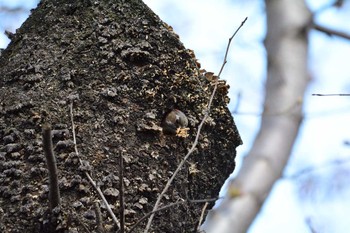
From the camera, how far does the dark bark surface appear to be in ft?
3.07

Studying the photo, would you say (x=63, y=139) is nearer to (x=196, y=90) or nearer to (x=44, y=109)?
(x=44, y=109)

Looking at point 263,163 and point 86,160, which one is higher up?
point 263,163

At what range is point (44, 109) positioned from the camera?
1005 millimetres

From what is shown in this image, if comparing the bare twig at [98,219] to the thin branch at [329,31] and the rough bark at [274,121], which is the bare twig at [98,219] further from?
the thin branch at [329,31]

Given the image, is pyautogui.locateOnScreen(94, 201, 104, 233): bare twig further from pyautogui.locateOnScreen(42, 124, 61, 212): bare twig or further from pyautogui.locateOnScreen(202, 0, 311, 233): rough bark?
pyautogui.locateOnScreen(202, 0, 311, 233): rough bark

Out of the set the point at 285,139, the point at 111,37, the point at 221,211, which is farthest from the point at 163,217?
the point at 285,139

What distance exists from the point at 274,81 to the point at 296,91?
10 cm

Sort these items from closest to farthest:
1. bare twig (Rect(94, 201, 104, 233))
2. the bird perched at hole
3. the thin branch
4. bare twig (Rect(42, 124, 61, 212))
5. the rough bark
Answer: bare twig (Rect(42, 124, 61, 212)), bare twig (Rect(94, 201, 104, 233)), the bird perched at hole, the rough bark, the thin branch

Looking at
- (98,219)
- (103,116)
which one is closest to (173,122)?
(103,116)

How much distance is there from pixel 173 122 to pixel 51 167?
0.29m

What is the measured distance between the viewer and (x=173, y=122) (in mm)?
1022

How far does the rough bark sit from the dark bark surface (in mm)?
1156

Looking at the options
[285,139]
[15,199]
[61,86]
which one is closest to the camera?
[15,199]

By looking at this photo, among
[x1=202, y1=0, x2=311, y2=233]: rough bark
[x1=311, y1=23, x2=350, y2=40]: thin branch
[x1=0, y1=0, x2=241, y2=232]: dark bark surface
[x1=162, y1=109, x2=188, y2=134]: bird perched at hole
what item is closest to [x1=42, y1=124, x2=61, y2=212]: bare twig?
[x1=0, y1=0, x2=241, y2=232]: dark bark surface
